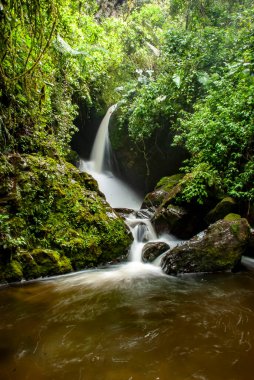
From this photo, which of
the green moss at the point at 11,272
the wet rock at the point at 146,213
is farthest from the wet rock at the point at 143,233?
the green moss at the point at 11,272

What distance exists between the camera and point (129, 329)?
10.4 ft

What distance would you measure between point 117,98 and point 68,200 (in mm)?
9764

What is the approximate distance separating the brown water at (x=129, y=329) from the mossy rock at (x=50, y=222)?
57 cm

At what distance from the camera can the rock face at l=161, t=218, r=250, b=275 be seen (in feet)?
→ 17.3

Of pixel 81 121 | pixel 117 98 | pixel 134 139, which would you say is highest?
pixel 117 98

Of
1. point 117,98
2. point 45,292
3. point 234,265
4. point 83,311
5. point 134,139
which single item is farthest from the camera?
point 117,98

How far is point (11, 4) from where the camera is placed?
293 centimetres

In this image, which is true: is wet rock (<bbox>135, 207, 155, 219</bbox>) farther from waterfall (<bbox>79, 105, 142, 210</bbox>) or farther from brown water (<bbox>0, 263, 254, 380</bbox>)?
brown water (<bbox>0, 263, 254, 380</bbox>)

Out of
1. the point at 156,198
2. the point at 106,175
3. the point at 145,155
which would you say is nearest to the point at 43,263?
the point at 156,198

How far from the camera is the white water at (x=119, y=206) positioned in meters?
5.47

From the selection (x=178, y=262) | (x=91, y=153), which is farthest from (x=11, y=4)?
(x=91, y=153)

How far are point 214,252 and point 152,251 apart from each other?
5.15 ft

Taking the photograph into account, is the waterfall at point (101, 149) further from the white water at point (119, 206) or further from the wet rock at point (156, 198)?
the wet rock at point (156, 198)

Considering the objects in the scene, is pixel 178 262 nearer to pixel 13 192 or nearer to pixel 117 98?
pixel 13 192
